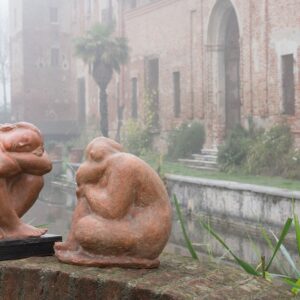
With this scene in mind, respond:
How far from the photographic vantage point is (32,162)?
11.6 feet

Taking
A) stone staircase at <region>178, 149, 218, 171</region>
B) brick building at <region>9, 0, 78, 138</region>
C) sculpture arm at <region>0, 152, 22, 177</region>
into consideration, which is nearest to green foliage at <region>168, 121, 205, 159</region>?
stone staircase at <region>178, 149, 218, 171</region>

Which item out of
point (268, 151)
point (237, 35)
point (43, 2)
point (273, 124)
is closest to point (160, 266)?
point (268, 151)

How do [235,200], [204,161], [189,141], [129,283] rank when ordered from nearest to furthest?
[129,283] < [235,200] < [204,161] < [189,141]

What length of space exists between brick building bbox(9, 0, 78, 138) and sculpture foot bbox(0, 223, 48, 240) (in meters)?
31.9

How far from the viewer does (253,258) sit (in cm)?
869

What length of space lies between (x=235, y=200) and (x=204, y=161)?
258 inches

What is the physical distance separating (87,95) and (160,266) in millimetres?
29654

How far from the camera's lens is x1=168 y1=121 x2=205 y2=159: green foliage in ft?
65.6

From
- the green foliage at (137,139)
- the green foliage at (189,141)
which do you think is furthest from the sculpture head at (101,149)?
the green foliage at (137,139)

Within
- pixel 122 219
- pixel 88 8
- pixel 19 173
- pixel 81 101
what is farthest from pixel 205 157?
pixel 81 101

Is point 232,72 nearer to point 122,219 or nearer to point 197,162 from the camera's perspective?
point 197,162

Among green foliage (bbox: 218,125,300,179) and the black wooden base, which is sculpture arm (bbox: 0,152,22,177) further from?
green foliage (bbox: 218,125,300,179)

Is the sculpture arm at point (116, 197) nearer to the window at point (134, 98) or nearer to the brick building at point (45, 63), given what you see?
the window at point (134, 98)

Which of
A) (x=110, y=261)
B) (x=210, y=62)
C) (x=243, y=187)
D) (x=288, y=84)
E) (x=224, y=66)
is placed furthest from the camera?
(x=210, y=62)
